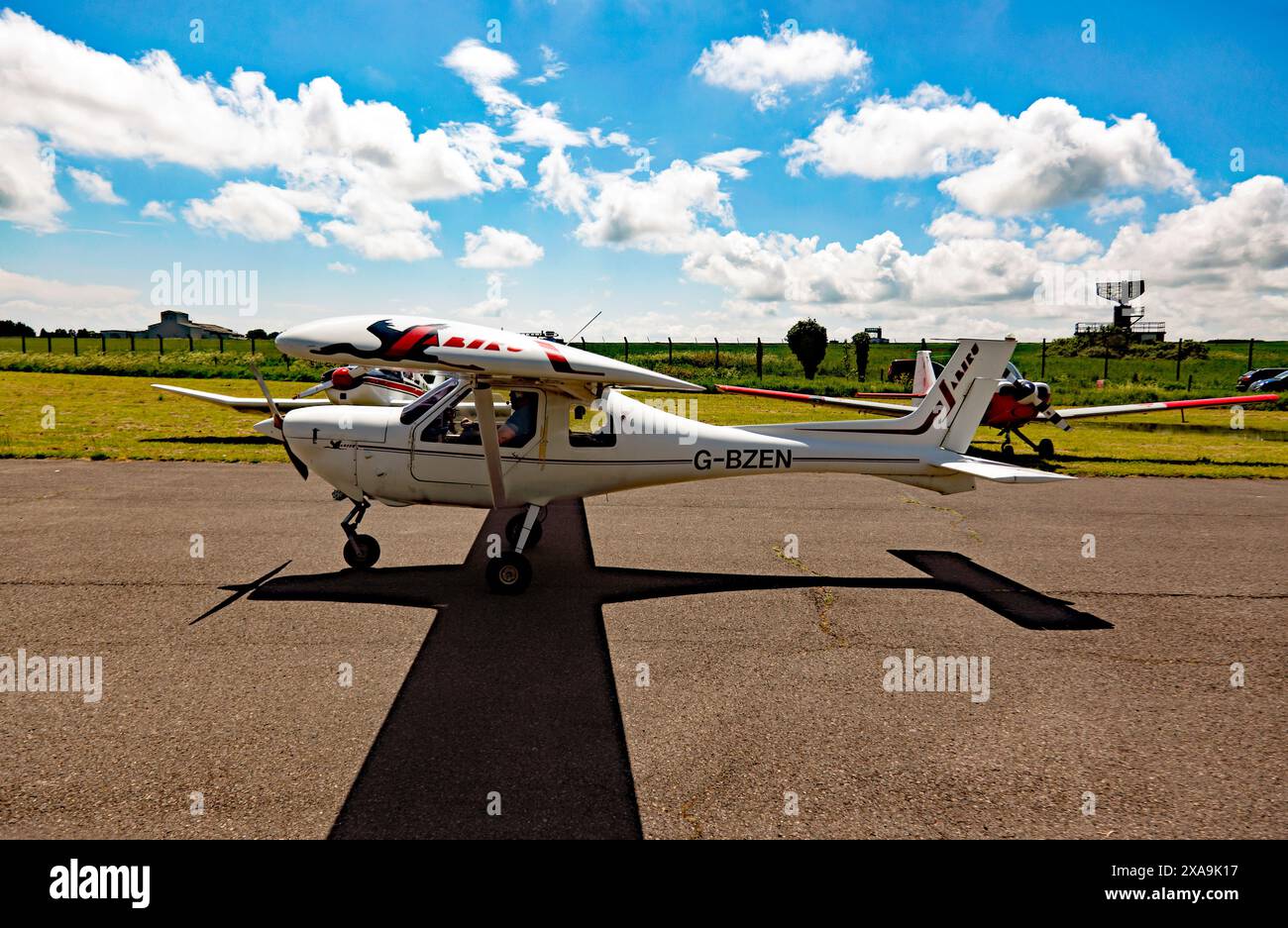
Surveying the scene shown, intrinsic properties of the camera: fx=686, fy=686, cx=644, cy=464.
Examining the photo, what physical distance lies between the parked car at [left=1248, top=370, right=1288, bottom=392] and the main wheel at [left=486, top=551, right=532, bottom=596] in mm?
38773

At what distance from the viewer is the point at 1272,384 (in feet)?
108

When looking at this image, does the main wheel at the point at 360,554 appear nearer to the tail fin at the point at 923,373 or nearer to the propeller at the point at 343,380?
the propeller at the point at 343,380

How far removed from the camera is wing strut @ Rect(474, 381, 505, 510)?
6496 millimetres

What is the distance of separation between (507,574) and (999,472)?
17.4 feet

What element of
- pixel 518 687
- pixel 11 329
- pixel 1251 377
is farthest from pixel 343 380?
pixel 11 329

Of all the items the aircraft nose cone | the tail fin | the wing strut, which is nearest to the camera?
the aircraft nose cone

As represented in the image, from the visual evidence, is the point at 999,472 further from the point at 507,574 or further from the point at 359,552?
the point at 359,552

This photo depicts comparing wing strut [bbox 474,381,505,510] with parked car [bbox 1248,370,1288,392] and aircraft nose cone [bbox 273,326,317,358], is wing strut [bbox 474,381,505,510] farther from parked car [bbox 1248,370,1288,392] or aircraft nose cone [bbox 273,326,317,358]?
parked car [bbox 1248,370,1288,392]

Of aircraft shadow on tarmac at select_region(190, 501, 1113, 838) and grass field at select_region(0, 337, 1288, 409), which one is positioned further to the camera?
grass field at select_region(0, 337, 1288, 409)

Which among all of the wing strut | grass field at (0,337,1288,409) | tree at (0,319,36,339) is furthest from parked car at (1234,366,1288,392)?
tree at (0,319,36,339)

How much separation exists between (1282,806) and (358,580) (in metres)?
7.30

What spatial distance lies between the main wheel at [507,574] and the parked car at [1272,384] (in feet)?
127
